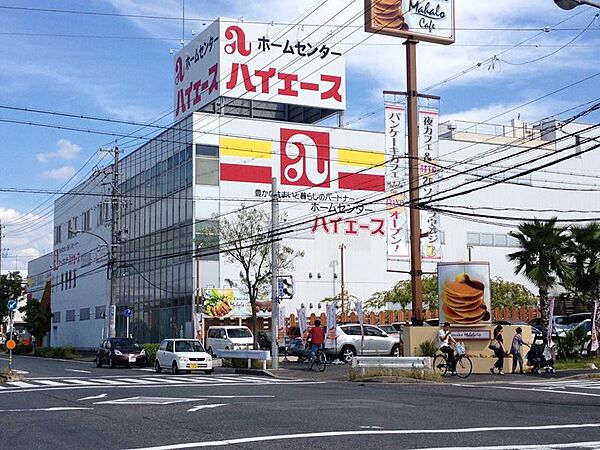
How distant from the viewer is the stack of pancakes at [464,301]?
100ft

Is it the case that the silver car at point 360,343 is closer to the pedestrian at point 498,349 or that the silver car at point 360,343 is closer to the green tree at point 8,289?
the pedestrian at point 498,349

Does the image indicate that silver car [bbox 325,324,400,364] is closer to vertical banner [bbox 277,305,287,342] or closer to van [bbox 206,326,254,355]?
vertical banner [bbox 277,305,287,342]

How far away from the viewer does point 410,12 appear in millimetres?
34406

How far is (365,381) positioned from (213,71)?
36.7 meters

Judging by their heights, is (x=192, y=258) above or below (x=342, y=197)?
below

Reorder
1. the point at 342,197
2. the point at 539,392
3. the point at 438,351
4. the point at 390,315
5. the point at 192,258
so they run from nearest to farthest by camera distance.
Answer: the point at 539,392 < the point at 438,351 < the point at 390,315 < the point at 192,258 < the point at 342,197

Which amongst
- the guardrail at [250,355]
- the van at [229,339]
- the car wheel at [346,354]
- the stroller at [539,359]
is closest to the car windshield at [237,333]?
the van at [229,339]

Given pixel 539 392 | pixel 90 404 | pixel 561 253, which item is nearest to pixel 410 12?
pixel 561 253

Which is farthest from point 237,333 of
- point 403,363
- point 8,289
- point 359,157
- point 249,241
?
point 8,289

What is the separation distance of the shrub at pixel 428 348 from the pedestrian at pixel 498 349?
2.18m

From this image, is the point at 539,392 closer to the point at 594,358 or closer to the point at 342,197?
the point at 594,358

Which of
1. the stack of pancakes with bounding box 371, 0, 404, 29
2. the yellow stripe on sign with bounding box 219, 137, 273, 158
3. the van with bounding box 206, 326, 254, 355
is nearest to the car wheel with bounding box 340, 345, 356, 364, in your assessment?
the van with bounding box 206, 326, 254, 355

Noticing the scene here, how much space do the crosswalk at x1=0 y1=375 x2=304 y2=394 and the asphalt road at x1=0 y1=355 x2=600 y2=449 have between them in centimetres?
46

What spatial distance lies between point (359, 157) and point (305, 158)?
458 cm
